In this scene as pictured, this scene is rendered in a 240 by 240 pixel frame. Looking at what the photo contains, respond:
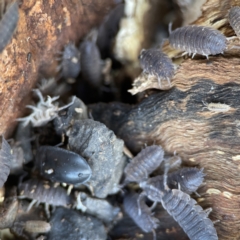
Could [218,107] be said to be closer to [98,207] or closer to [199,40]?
[199,40]

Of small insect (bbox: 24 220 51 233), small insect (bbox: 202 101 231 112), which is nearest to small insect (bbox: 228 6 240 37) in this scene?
small insect (bbox: 202 101 231 112)

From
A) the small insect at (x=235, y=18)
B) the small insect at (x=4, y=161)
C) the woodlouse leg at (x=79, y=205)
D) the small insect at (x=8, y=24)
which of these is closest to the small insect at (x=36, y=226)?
the woodlouse leg at (x=79, y=205)

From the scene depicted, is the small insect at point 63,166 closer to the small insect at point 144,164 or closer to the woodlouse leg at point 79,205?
the woodlouse leg at point 79,205

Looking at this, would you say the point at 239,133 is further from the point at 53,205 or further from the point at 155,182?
the point at 53,205

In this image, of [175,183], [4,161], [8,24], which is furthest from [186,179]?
[8,24]

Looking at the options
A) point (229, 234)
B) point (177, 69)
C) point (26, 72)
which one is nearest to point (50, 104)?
point (26, 72)
